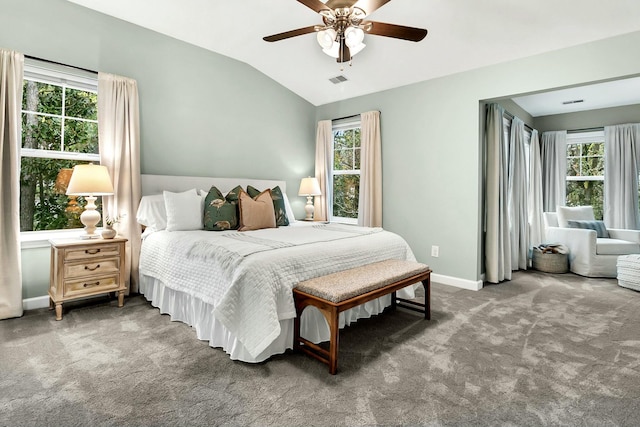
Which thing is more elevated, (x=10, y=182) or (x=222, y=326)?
(x=10, y=182)

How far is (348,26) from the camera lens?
89.1 inches

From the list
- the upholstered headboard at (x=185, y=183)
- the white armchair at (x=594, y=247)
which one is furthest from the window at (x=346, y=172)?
the white armchair at (x=594, y=247)

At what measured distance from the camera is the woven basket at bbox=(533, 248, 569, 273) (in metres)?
4.57

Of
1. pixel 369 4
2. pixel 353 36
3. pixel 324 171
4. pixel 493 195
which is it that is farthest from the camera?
pixel 324 171

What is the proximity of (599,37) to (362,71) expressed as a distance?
2.27m

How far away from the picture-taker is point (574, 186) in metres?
5.86

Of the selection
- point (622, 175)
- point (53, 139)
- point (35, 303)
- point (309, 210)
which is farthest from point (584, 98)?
point (35, 303)

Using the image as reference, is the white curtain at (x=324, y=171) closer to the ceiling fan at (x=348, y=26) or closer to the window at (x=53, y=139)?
the ceiling fan at (x=348, y=26)

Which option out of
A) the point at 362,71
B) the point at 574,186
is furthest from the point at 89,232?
the point at 574,186

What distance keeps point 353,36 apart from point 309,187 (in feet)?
8.74

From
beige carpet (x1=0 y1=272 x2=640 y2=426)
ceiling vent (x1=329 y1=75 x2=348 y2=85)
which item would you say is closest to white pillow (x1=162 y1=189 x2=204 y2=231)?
beige carpet (x1=0 y1=272 x2=640 y2=426)

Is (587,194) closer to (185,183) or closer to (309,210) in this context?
(309,210)

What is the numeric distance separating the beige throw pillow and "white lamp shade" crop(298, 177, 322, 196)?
138cm

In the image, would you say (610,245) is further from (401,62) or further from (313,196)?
(313,196)
